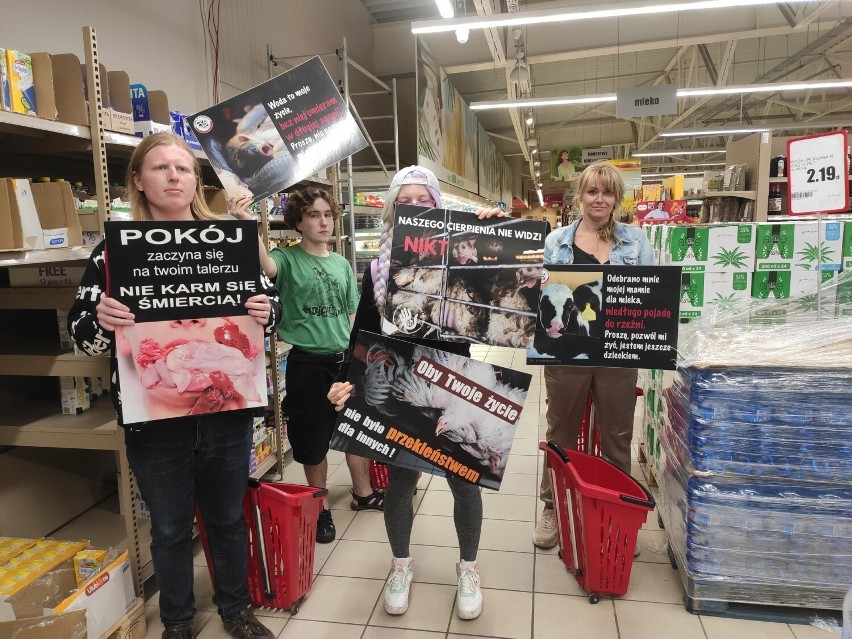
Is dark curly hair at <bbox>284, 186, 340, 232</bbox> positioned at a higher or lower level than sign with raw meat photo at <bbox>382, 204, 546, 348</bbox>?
higher

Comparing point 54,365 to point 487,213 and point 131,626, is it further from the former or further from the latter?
point 487,213

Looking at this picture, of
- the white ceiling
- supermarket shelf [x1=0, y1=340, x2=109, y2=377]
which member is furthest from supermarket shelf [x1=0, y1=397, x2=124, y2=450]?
the white ceiling

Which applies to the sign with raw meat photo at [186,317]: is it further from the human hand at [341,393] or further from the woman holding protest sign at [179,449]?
the human hand at [341,393]

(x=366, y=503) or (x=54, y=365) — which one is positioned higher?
(x=54, y=365)

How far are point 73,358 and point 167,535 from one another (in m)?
0.89

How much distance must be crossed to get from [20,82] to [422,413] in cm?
179

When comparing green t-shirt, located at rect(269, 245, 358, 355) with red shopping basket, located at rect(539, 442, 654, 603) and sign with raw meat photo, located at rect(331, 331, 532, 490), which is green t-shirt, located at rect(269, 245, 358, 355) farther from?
red shopping basket, located at rect(539, 442, 654, 603)

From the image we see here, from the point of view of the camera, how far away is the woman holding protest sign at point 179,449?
5.97 ft

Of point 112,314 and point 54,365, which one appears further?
point 54,365

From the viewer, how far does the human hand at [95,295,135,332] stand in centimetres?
173

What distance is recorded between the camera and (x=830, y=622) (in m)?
2.17

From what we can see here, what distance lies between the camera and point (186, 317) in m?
1.83

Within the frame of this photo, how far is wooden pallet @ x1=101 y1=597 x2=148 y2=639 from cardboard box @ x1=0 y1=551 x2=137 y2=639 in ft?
0.05

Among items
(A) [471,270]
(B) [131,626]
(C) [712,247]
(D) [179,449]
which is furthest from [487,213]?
(C) [712,247]
